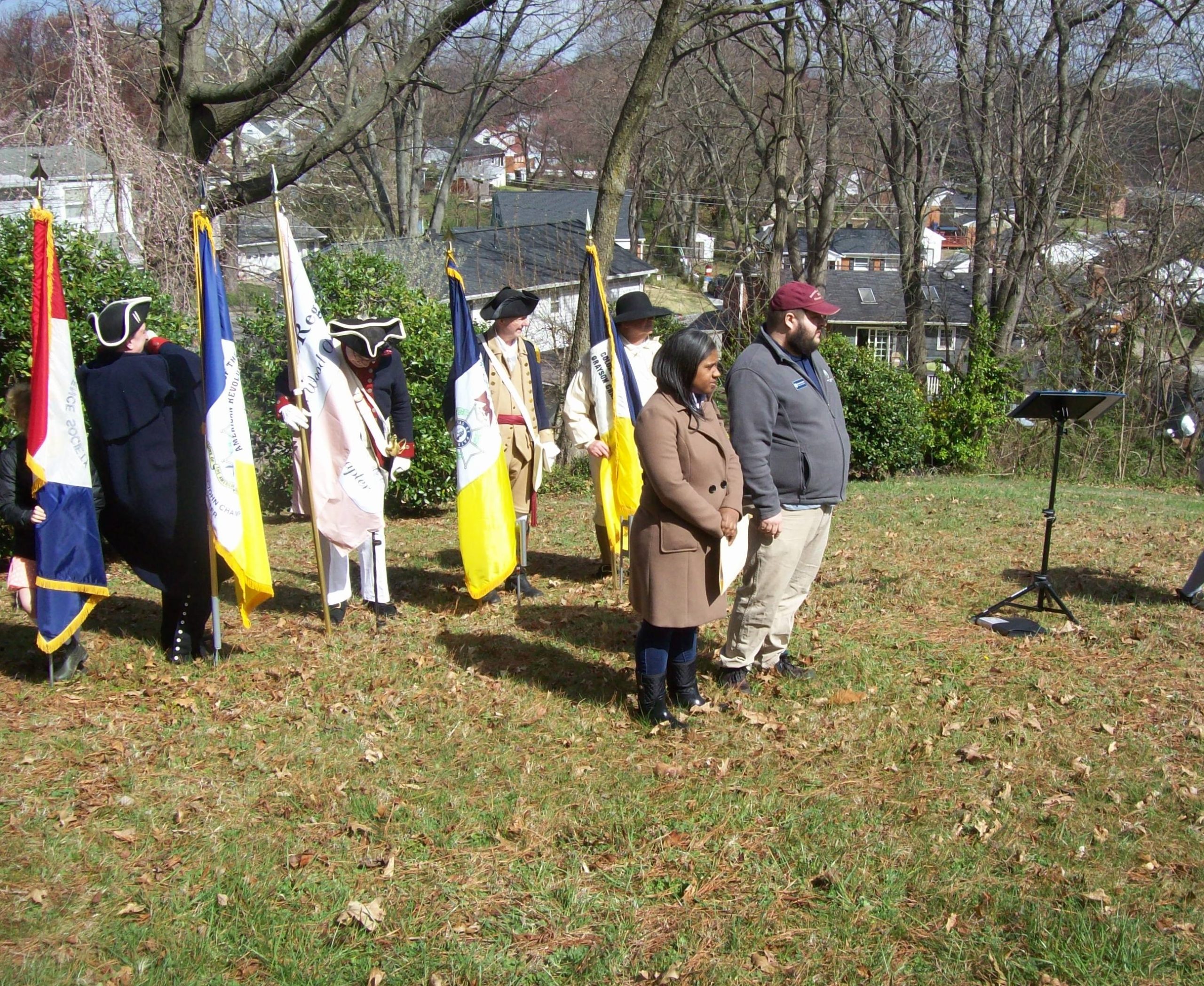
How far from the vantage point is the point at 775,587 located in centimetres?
570

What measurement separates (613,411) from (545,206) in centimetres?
3464

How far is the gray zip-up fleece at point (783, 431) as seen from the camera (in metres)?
5.36

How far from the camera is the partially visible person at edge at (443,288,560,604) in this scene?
7648mm

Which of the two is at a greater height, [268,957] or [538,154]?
[538,154]

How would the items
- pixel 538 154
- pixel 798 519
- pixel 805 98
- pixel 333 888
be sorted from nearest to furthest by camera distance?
pixel 333 888, pixel 798 519, pixel 805 98, pixel 538 154

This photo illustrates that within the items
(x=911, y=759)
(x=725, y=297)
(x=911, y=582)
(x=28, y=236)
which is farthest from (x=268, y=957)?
(x=725, y=297)

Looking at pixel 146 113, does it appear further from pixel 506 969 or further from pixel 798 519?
pixel 506 969

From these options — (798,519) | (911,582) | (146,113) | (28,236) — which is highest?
(146,113)

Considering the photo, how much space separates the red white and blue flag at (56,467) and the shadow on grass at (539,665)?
2122mm

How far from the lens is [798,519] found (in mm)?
5629

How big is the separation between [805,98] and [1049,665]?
19696 millimetres

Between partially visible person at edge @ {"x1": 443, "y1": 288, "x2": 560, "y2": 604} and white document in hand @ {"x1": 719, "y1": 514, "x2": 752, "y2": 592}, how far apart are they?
2331mm

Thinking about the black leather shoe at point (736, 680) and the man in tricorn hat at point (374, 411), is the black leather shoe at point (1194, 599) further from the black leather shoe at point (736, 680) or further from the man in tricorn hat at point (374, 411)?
the man in tricorn hat at point (374, 411)

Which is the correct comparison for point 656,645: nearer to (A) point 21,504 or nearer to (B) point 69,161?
(A) point 21,504
